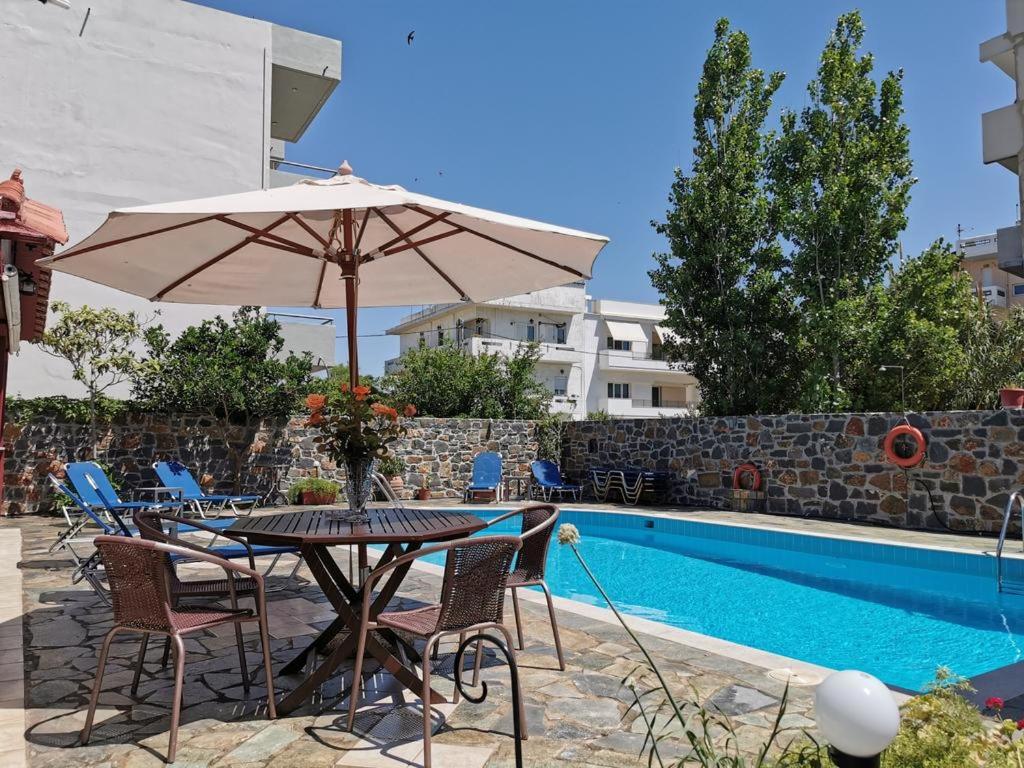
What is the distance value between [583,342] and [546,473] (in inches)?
932

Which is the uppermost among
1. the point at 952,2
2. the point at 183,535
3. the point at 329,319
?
the point at 952,2

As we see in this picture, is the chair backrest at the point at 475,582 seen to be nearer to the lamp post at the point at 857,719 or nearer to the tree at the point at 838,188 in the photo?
the lamp post at the point at 857,719

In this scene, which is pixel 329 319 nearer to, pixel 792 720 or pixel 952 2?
pixel 952 2

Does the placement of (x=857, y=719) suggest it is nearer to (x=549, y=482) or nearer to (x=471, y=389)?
(x=549, y=482)

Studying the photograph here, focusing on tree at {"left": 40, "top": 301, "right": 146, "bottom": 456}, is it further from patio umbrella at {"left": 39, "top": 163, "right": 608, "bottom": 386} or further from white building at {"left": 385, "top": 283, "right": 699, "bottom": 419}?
white building at {"left": 385, "top": 283, "right": 699, "bottom": 419}

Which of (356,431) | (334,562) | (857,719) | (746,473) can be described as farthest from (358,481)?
(746,473)

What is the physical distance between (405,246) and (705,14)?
14.8 meters

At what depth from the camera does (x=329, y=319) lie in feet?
54.9

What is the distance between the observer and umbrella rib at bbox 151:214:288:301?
4.59 meters

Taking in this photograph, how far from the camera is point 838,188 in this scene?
15828 millimetres

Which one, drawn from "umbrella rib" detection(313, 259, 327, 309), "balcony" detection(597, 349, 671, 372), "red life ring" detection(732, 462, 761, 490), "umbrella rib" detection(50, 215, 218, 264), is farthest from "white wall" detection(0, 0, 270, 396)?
"balcony" detection(597, 349, 671, 372)

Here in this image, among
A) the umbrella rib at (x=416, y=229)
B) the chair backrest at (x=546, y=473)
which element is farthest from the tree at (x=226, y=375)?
the umbrella rib at (x=416, y=229)

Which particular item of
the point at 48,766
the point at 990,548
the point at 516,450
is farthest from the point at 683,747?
the point at 516,450

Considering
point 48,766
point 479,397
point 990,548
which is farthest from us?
point 479,397
